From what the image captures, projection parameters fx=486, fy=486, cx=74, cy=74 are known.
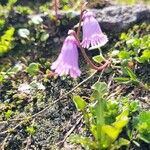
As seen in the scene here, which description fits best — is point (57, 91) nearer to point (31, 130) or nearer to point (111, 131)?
point (31, 130)

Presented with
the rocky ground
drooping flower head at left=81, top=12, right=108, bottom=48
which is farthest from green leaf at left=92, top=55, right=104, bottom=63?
drooping flower head at left=81, top=12, right=108, bottom=48

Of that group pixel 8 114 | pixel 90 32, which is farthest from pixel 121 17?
pixel 8 114

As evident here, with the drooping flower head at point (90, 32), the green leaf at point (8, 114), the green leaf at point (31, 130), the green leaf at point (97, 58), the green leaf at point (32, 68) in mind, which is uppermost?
the drooping flower head at point (90, 32)

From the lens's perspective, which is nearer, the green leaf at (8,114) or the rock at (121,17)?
the green leaf at (8,114)

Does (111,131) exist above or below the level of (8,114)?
above

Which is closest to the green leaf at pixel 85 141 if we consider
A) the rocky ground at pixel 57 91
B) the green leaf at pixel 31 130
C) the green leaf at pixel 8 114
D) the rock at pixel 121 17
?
the rocky ground at pixel 57 91

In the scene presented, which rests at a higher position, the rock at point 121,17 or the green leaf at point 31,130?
the rock at point 121,17

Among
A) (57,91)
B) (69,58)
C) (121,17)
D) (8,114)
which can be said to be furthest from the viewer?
(121,17)

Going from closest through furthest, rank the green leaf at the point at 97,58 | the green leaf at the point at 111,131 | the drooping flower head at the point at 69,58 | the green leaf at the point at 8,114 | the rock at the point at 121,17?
the green leaf at the point at 111,131 → the drooping flower head at the point at 69,58 → the green leaf at the point at 8,114 → the green leaf at the point at 97,58 → the rock at the point at 121,17

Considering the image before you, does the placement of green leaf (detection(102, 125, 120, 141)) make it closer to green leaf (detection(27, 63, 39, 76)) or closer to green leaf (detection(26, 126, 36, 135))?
green leaf (detection(26, 126, 36, 135))

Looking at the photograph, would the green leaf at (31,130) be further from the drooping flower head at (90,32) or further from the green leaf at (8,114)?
the drooping flower head at (90,32)

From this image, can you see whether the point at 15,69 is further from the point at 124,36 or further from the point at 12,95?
the point at 124,36

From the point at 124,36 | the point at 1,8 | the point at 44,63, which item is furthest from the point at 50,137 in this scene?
the point at 1,8
